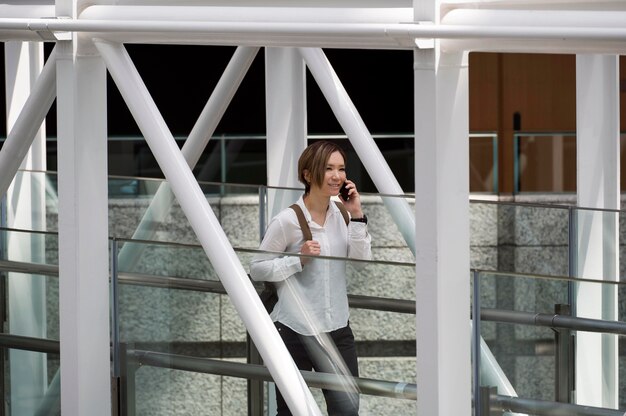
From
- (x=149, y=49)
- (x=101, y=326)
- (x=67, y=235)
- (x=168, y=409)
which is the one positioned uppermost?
(x=149, y=49)

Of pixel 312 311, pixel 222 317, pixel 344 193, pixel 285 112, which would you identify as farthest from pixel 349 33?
pixel 285 112

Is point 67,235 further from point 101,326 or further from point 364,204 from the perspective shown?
point 364,204

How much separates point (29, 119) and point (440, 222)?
2045 millimetres

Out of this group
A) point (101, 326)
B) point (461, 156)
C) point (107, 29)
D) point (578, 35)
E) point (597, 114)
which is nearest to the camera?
point (578, 35)

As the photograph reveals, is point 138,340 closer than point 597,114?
Yes

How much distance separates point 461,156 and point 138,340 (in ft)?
6.38

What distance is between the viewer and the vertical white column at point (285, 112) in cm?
966

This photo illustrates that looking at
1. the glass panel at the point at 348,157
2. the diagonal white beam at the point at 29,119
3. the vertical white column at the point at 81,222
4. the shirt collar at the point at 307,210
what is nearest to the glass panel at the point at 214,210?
the glass panel at the point at 348,157

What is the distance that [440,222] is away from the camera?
5402 millimetres

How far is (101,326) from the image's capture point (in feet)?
20.8

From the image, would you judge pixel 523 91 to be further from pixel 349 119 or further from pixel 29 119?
pixel 29 119

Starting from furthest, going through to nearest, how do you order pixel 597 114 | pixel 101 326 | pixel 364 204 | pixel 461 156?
pixel 364 204
pixel 597 114
pixel 101 326
pixel 461 156

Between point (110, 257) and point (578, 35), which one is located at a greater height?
point (578, 35)

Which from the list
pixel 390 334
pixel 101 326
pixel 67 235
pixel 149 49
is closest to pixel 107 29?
pixel 67 235
